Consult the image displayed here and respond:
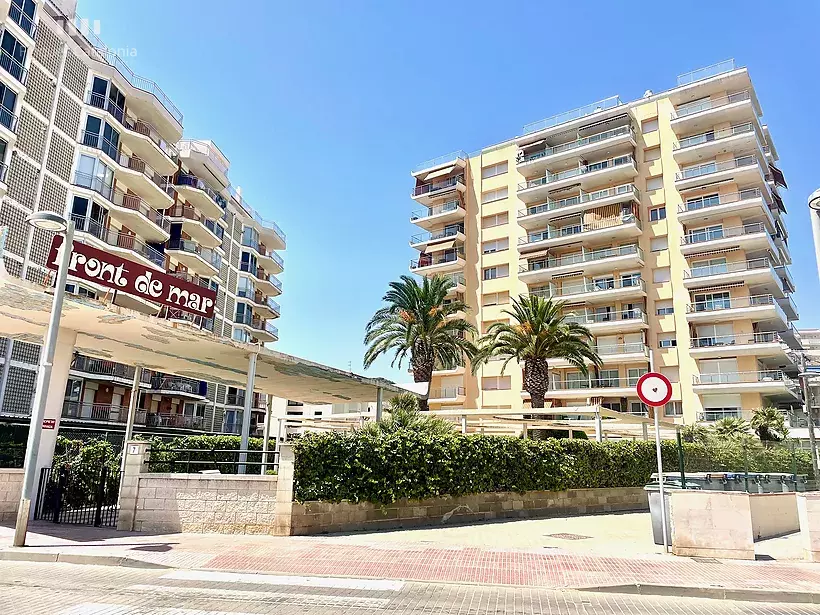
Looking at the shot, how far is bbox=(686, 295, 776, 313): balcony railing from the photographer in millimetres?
43469

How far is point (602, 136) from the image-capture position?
5088 centimetres

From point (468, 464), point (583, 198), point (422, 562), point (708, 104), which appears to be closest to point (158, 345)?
point (468, 464)

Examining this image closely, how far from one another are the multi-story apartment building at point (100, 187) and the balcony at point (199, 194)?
96 mm

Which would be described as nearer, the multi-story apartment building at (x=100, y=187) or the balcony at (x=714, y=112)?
the multi-story apartment building at (x=100, y=187)

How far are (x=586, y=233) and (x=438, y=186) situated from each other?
17.0 metres

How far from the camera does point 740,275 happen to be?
143ft

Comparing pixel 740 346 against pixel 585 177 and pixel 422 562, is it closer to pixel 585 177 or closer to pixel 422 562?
pixel 585 177

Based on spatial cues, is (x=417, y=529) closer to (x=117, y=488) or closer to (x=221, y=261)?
(x=117, y=488)

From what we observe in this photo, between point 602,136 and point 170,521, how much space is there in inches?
1898

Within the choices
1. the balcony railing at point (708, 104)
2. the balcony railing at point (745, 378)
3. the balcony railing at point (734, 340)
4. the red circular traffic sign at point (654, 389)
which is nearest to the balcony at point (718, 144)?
the balcony railing at point (708, 104)

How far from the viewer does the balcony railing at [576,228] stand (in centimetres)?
4859

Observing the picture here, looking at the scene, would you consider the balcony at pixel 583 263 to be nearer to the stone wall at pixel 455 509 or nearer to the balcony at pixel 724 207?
the balcony at pixel 724 207

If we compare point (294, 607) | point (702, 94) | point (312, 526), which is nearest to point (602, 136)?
point (702, 94)

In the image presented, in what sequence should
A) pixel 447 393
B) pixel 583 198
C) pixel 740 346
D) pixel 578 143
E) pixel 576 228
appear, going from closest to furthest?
pixel 740 346 → pixel 583 198 → pixel 576 228 → pixel 578 143 → pixel 447 393
